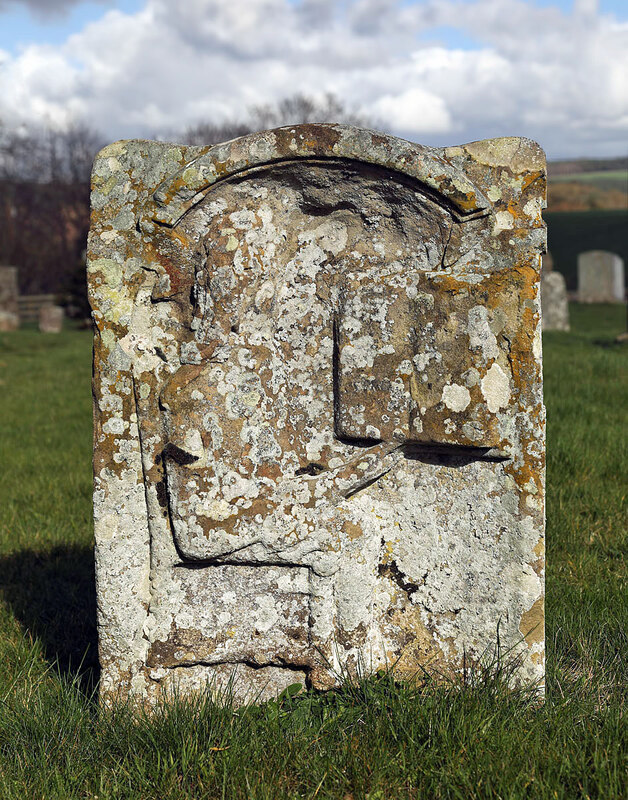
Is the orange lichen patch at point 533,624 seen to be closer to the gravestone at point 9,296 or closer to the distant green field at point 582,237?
the gravestone at point 9,296

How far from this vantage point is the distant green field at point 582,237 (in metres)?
31.4

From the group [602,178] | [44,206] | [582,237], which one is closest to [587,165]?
[602,178]

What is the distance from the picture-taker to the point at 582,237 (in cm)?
3419

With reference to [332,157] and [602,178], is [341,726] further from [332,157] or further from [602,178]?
[602,178]

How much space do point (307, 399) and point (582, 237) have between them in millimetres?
34266

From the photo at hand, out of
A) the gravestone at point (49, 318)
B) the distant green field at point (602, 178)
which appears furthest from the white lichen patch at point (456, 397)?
the distant green field at point (602, 178)

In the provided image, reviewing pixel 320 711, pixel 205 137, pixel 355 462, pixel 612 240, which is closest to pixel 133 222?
pixel 355 462

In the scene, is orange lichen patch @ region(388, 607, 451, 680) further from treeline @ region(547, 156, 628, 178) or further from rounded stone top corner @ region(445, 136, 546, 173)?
treeline @ region(547, 156, 628, 178)

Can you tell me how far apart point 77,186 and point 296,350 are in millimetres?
43446

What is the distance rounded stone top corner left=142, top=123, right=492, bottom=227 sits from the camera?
98.0 inches

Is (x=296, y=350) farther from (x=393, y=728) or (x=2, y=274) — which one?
(x=2, y=274)

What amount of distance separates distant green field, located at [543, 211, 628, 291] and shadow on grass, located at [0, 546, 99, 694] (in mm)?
27632

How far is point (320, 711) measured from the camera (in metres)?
2.51

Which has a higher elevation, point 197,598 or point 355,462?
point 355,462
